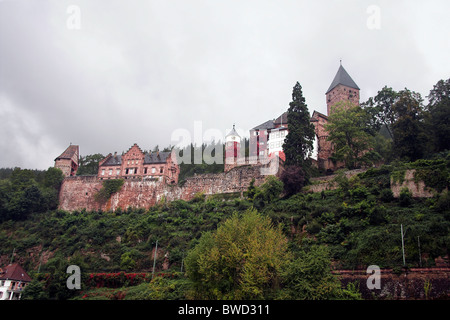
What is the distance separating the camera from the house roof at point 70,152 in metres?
61.8

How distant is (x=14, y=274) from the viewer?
38375mm

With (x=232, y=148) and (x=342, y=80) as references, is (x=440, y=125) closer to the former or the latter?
(x=342, y=80)

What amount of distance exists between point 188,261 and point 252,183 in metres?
21.1

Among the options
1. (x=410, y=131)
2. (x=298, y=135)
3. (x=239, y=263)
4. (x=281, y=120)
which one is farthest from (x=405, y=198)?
(x=281, y=120)

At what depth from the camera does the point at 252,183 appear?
46375mm

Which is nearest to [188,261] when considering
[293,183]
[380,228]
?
[380,228]

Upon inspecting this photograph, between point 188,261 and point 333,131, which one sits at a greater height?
point 333,131

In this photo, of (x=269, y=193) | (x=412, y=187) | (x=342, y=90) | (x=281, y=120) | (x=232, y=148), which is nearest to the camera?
(x=412, y=187)

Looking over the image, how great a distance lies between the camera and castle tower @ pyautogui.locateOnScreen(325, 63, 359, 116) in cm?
6725

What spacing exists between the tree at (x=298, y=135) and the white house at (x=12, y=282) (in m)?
31.2

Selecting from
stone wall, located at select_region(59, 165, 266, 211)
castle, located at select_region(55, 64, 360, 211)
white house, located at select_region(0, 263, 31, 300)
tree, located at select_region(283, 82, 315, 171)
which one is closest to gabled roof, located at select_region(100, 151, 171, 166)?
castle, located at select_region(55, 64, 360, 211)

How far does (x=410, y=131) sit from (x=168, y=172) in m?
34.2

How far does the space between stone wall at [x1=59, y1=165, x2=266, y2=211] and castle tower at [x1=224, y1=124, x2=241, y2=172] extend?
7922mm

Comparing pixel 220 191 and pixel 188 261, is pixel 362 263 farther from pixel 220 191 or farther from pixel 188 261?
pixel 220 191
